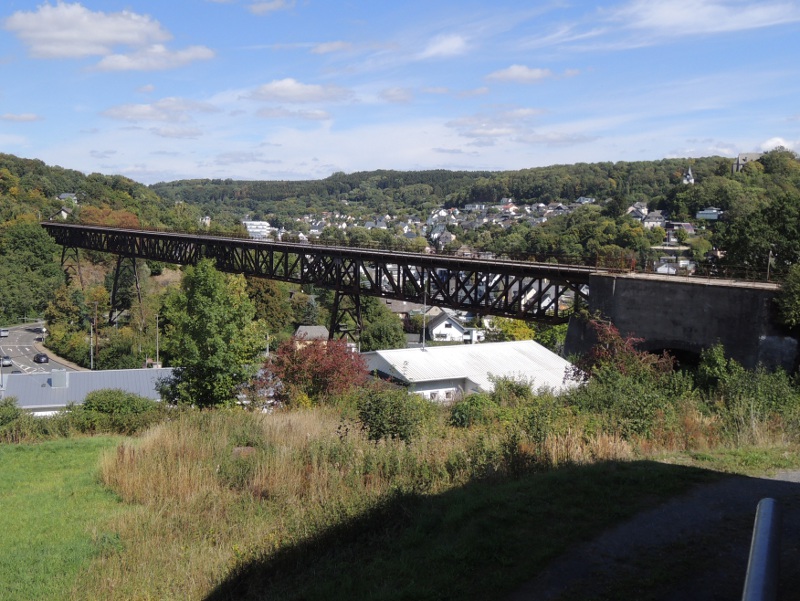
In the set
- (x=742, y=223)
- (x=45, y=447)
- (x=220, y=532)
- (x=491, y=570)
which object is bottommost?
(x=45, y=447)

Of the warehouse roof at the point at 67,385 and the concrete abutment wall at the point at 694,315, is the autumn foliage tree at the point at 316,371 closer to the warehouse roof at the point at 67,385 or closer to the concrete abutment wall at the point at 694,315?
the concrete abutment wall at the point at 694,315

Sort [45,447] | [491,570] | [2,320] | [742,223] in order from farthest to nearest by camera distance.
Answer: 1. [2,320]
2. [742,223]
3. [45,447]
4. [491,570]

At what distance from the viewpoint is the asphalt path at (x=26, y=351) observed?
46322 millimetres

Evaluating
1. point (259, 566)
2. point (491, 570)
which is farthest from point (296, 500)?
point (491, 570)

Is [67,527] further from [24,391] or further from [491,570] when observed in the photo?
[24,391]

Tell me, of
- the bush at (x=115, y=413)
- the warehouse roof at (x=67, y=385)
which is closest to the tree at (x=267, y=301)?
the warehouse roof at (x=67, y=385)

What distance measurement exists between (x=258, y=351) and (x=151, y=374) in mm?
13574

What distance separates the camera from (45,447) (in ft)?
42.0

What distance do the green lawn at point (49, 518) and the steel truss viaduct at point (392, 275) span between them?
14.2m

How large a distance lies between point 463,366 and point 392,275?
6.52m

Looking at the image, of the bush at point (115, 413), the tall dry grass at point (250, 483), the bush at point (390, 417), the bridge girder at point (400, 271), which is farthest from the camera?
the bridge girder at point (400, 271)

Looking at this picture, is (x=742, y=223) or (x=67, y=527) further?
(x=742, y=223)

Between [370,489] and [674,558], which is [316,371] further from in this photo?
[674,558]

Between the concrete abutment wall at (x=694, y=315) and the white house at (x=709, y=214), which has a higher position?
the white house at (x=709, y=214)
